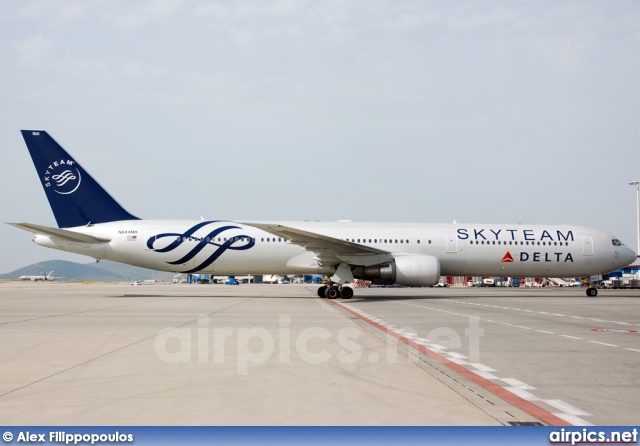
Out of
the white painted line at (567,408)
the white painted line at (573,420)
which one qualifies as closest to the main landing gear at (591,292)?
the white painted line at (567,408)

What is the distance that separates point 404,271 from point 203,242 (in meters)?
8.98

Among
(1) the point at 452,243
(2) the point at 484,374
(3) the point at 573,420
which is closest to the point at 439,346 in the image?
(2) the point at 484,374

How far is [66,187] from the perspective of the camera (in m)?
25.3

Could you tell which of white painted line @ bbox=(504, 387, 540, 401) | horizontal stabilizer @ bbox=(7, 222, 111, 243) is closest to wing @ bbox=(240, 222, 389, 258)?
horizontal stabilizer @ bbox=(7, 222, 111, 243)

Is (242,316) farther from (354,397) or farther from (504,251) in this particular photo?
(504,251)

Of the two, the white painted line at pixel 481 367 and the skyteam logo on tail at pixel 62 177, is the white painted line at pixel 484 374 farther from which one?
the skyteam logo on tail at pixel 62 177

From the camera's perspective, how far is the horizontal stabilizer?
74.1 ft

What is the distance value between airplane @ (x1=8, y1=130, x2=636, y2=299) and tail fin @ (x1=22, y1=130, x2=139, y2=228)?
0.14ft

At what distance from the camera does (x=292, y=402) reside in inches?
201

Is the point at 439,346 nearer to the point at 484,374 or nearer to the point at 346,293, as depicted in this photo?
the point at 484,374

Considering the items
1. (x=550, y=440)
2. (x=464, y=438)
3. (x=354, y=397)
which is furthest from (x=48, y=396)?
(x=550, y=440)

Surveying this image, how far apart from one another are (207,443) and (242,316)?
438 inches

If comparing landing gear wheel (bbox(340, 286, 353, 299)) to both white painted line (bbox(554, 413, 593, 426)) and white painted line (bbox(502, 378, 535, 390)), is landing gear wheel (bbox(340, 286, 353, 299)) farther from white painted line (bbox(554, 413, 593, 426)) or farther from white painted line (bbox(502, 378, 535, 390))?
white painted line (bbox(554, 413, 593, 426))

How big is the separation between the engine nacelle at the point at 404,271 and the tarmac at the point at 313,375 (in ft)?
36.7
